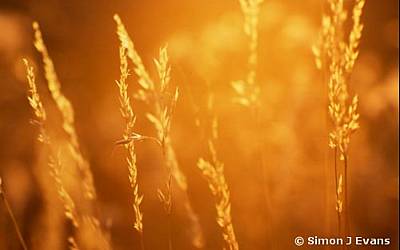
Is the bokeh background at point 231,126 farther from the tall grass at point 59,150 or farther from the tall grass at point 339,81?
the tall grass at point 339,81

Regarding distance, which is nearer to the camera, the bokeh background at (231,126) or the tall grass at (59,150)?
the tall grass at (59,150)

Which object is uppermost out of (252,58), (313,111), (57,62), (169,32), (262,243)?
(169,32)

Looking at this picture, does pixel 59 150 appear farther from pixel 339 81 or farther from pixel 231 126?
Answer: pixel 231 126

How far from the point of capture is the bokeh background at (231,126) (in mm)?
2334

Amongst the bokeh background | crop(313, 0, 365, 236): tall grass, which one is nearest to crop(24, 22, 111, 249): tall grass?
the bokeh background

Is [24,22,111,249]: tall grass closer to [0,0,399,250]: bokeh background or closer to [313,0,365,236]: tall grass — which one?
[0,0,399,250]: bokeh background

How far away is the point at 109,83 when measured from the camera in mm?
3223

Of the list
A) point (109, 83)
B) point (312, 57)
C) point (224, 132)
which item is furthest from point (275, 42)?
point (109, 83)

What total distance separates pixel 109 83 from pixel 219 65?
64cm

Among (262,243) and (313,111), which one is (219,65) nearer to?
(313,111)

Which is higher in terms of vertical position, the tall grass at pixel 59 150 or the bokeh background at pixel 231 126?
the bokeh background at pixel 231 126

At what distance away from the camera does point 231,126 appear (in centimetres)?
280

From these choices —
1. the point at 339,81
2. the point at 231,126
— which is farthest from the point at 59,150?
the point at 231,126

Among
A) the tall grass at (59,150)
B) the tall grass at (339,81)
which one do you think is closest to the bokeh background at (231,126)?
the tall grass at (59,150)
